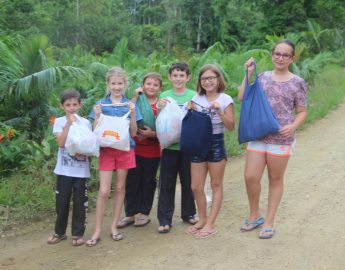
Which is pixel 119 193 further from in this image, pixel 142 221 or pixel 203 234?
pixel 203 234

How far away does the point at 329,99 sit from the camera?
40.3 ft

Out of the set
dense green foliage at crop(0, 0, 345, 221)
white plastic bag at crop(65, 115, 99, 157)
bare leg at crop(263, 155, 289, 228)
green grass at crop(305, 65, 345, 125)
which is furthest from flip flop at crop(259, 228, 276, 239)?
green grass at crop(305, 65, 345, 125)

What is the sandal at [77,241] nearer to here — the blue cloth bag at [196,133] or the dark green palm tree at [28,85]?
the blue cloth bag at [196,133]

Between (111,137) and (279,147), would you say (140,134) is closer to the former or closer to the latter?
(111,137)

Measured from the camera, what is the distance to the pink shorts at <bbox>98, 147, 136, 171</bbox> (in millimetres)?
4285

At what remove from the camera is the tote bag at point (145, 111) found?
173 inches

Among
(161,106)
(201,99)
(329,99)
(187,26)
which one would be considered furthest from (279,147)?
(187,26)

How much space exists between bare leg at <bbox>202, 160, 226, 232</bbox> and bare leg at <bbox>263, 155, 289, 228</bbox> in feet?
1.39

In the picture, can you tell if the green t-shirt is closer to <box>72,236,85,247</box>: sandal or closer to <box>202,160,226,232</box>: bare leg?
<box>202,160,226,232</box>: bare leg

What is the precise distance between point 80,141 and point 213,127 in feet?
3.82

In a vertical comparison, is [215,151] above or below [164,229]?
above

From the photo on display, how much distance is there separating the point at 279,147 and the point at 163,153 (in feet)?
3.51

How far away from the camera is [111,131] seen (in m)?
4.13

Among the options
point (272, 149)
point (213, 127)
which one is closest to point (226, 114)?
point (213, 127)
